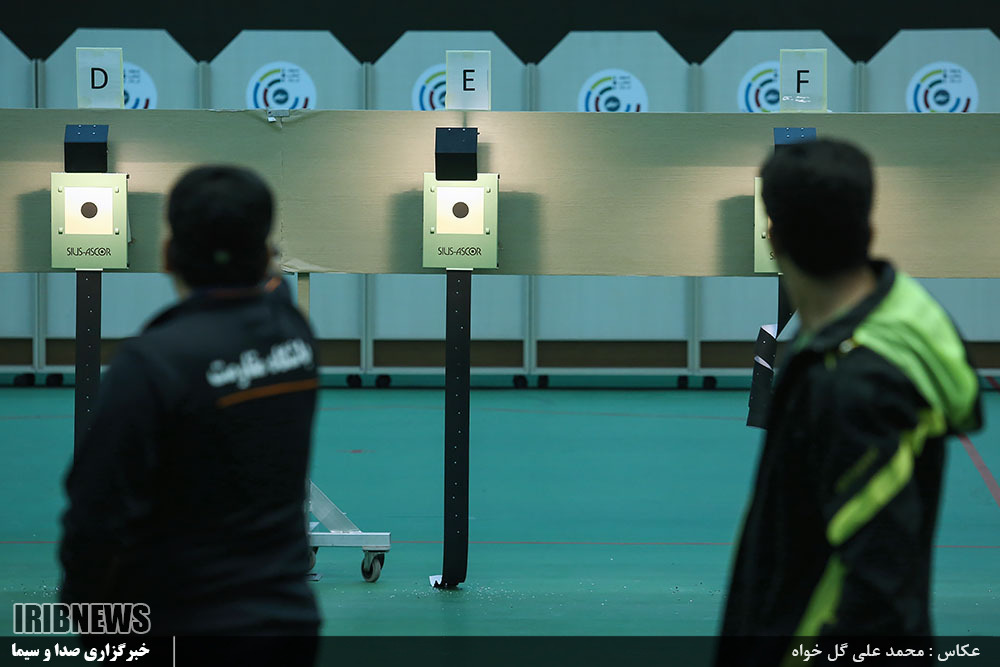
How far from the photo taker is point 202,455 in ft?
4.41

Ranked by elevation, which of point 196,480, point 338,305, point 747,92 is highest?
point 747,92

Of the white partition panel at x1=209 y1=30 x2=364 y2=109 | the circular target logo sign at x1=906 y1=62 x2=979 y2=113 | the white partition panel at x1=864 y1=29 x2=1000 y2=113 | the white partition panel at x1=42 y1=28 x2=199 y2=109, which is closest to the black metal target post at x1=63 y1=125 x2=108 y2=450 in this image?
the white partition panel at x1=209 y1=30 x2=364 y2=109

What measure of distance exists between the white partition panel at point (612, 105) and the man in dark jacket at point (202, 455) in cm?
825

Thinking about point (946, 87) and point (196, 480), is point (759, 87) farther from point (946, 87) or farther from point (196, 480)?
point (196, 480)

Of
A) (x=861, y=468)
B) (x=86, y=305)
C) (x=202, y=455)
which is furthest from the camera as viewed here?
(x=86, y=305)

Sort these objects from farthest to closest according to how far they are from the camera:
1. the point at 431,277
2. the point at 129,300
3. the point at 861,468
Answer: the point at 431,277, the point at 129,300, the point at 861,468

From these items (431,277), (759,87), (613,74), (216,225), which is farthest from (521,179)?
(759,87)

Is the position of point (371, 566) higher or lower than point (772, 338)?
lower

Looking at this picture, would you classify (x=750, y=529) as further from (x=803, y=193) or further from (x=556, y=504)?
(x=556, y=504)

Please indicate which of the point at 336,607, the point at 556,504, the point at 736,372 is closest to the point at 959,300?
the point at 736,372

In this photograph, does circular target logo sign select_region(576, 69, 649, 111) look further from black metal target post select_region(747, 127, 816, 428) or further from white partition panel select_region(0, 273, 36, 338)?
black metal target post select_region(747, 127, 816, 428)

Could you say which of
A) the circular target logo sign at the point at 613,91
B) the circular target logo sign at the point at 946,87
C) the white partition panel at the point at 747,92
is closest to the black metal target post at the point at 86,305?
the circular target logo sign at the point at 613,91

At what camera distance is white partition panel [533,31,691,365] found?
959cm

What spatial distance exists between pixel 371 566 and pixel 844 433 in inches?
118
